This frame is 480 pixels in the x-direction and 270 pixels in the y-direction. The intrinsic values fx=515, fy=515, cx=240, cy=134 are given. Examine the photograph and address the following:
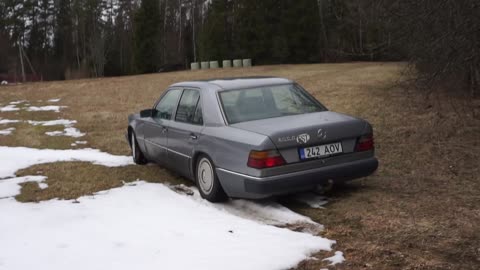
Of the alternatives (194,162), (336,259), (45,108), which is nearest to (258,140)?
(194,162)

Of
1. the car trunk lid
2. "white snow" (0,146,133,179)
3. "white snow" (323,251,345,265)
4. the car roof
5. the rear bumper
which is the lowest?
"white snow" (323,251,345,265)

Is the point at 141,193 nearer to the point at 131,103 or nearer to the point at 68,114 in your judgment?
the point at 68,114

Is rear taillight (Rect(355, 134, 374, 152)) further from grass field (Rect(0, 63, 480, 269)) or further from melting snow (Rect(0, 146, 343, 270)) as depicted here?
melting snow (Rect(0, 146, 343, 270))

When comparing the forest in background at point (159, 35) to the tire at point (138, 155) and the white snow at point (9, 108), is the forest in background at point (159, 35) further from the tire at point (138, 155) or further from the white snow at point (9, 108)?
the tire at point (138, 155)

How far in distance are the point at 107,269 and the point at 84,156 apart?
5386mm

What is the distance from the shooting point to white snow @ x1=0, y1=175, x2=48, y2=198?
262 inches

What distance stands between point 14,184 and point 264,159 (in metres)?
3.97

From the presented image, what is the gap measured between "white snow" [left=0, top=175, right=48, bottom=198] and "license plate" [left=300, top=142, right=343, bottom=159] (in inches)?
148

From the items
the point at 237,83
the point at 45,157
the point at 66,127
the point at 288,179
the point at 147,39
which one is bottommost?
the point at 45,157

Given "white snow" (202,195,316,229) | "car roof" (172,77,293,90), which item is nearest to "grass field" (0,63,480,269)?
"white snow" (202,195,316,229)

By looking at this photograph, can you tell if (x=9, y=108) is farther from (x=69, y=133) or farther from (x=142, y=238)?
(x=142, y=238)

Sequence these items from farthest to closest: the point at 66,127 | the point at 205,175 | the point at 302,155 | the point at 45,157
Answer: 1. the point at 66,127
2. the point at 45,157
3. the point at 205,175
4. the point at 302,155

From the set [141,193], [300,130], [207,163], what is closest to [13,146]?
[141,193]

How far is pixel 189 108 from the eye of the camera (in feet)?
21.3
